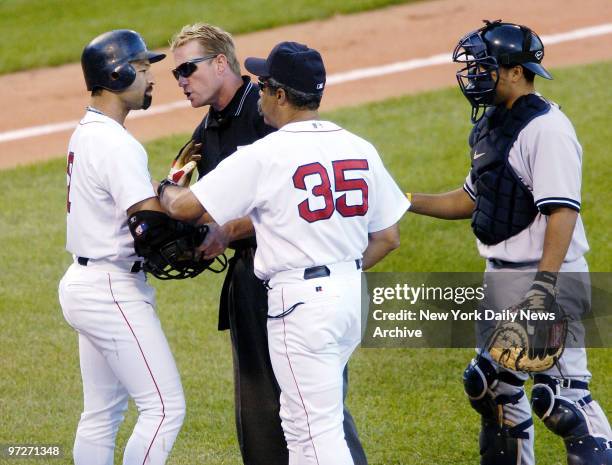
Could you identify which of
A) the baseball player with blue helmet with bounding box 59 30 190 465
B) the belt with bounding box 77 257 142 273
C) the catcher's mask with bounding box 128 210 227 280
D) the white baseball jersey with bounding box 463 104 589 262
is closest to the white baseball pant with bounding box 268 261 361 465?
the catcher's mask with bounding box 128 210 227 280

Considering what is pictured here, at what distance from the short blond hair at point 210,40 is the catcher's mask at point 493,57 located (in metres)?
1.06

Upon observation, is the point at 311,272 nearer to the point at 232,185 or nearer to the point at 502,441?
the point at 232,185

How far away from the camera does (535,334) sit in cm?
505

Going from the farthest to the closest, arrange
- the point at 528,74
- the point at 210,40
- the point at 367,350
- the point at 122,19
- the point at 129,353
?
the point at 122,19, the point at 367,350, the point at 210,40, the point at 528,74, the point at 129,353

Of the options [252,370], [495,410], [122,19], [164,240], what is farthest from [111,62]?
[122,19]

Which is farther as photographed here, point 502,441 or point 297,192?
point 502,441

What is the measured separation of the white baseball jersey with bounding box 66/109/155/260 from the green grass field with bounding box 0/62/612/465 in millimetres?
1556

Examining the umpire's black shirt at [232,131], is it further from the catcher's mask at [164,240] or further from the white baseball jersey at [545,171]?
the white baseball jersey at [545,171]

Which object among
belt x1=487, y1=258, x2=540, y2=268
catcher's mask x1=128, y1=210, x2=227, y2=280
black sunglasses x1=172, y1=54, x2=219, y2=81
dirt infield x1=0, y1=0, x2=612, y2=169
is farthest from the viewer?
dirt infield x1=0, y1=0, x2=612, y2=169

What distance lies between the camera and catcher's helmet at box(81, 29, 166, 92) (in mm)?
5105

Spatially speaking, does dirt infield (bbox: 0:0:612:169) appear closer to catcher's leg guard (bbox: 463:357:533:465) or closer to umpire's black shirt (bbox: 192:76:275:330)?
umpire's black shirt (bbox: 192:76:275:330)

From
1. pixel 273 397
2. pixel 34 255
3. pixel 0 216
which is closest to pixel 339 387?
pixel 273 397

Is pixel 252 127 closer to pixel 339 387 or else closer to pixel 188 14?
pixel 339 387

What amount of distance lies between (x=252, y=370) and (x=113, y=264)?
2.77 ft
